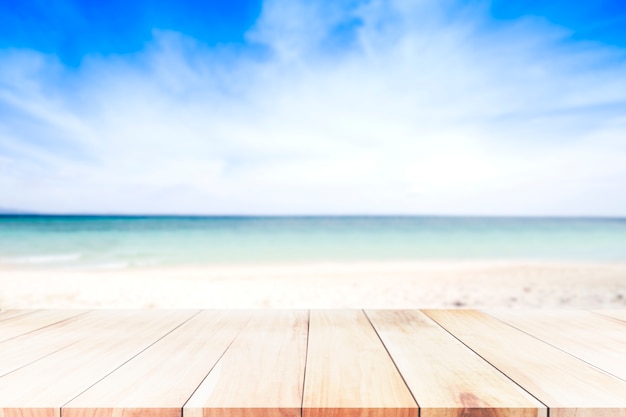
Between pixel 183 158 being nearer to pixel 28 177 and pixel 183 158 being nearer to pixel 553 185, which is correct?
pixel 28 177

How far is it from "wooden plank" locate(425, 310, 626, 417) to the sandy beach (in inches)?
147

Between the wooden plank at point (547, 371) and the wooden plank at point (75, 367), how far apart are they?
0.88 meters

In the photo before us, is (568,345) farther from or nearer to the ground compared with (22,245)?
farther from the ground

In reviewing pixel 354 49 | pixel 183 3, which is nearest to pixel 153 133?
pixel 183 3

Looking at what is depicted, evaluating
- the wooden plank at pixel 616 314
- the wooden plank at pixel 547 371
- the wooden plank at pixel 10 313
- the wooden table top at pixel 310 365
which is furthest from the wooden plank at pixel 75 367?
the wooden plank at pixel 616 314

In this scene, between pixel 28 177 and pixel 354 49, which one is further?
pixel 28 177

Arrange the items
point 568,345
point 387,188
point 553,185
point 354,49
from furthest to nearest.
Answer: point 387,188, point 553,185, point 354,49, point 568,345

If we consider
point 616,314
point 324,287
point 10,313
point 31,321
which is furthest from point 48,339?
point 324,287

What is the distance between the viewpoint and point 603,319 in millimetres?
1331

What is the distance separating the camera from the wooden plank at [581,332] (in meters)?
0.94

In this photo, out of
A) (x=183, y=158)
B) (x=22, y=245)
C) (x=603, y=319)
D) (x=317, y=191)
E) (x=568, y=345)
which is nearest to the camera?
(x=568, y=345)

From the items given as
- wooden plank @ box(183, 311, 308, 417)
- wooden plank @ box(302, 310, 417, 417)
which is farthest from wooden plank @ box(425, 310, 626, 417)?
wooden plank @ box(183, 311, 308, 417)

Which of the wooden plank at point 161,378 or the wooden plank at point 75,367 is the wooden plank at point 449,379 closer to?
the wooden plank at point 161,378

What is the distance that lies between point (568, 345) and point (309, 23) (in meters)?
5.30
